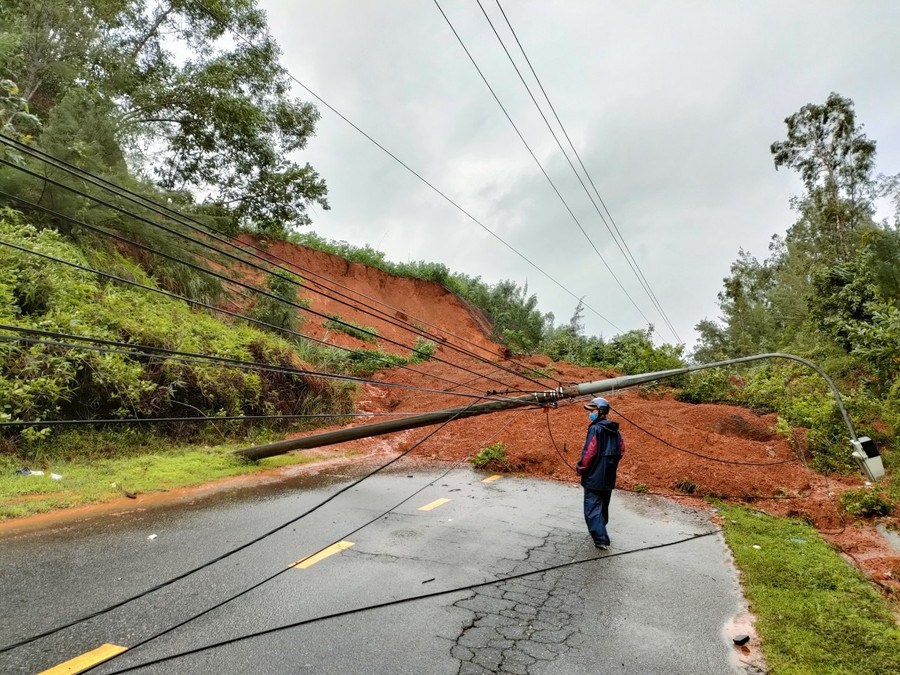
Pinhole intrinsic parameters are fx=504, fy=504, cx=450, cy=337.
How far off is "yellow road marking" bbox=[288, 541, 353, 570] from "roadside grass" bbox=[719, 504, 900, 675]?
4.08 m

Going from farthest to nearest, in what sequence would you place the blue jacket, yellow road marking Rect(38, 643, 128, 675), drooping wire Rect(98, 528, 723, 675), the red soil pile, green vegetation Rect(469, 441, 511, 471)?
1. green vegetation Rect(469, 441, 511, 471)
2. the red soil pile
3. the blue jacket
4. drooping wire Rect(98, 528, 723, 675)
5. yellow road marking Rect(38, 643, 128, 675)

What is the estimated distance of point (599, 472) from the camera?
20.9ft

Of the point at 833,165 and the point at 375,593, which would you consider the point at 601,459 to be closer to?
the point at 375,593

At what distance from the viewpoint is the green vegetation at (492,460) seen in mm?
11477

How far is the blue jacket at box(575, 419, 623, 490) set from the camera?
6367 mm

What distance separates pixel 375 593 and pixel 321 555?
1196 millimetres

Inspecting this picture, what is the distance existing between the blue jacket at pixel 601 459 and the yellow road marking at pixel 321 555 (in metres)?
3.01

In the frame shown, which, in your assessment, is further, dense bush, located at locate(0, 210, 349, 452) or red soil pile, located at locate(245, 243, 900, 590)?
dense bush, located at locate(0, 210, 349, 452)

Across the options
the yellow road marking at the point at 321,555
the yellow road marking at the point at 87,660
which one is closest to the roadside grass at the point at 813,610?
the yellow road marking at the point at 321,555

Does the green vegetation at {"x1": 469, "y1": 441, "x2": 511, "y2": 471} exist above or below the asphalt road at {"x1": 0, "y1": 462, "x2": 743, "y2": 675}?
above

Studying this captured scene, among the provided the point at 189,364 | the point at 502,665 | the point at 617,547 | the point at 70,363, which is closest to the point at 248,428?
the point at 189,364

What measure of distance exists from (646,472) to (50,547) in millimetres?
9896

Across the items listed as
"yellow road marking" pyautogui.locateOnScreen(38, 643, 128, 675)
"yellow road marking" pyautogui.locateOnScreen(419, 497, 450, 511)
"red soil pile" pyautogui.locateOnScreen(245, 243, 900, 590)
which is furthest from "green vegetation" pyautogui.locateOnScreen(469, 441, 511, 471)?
"yellow road marking" pyautogui.locateOnScreen(38, 643, 128, 675)

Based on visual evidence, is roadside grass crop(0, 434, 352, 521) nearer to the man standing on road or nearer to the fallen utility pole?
the fallen utility pole
